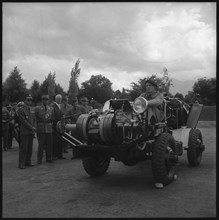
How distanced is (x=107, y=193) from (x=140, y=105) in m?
1.59

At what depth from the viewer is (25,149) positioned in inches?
307

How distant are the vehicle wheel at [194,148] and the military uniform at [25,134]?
148 inches

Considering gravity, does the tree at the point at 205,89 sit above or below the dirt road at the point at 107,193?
above

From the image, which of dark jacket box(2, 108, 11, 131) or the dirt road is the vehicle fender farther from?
dark jacket box(2, 108, 11, 131)

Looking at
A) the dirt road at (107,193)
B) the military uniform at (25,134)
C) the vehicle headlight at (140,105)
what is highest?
the vehicle headlight at (140,105)

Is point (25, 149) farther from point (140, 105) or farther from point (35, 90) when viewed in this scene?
point (35, 90)

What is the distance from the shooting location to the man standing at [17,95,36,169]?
7.79 meters

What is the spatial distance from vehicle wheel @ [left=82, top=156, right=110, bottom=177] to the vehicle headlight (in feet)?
4.43

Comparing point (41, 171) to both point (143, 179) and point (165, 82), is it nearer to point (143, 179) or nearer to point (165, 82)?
point (143, 179)

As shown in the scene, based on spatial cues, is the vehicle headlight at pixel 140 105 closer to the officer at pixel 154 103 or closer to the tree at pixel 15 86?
the officer at pixel 154 103

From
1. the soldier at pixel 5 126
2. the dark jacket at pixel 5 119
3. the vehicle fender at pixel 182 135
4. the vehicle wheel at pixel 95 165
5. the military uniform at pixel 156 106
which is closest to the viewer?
the military uniform at pixel 156 106

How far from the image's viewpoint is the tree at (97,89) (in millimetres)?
65750

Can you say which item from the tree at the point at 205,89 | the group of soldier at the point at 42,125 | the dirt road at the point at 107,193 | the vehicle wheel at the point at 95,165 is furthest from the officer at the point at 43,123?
the tree at the point at 205,89

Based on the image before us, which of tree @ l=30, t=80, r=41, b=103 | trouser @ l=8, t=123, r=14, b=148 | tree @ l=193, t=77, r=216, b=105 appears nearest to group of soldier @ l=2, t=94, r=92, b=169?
trouser @ l=8, t=123, r=14, b=148
